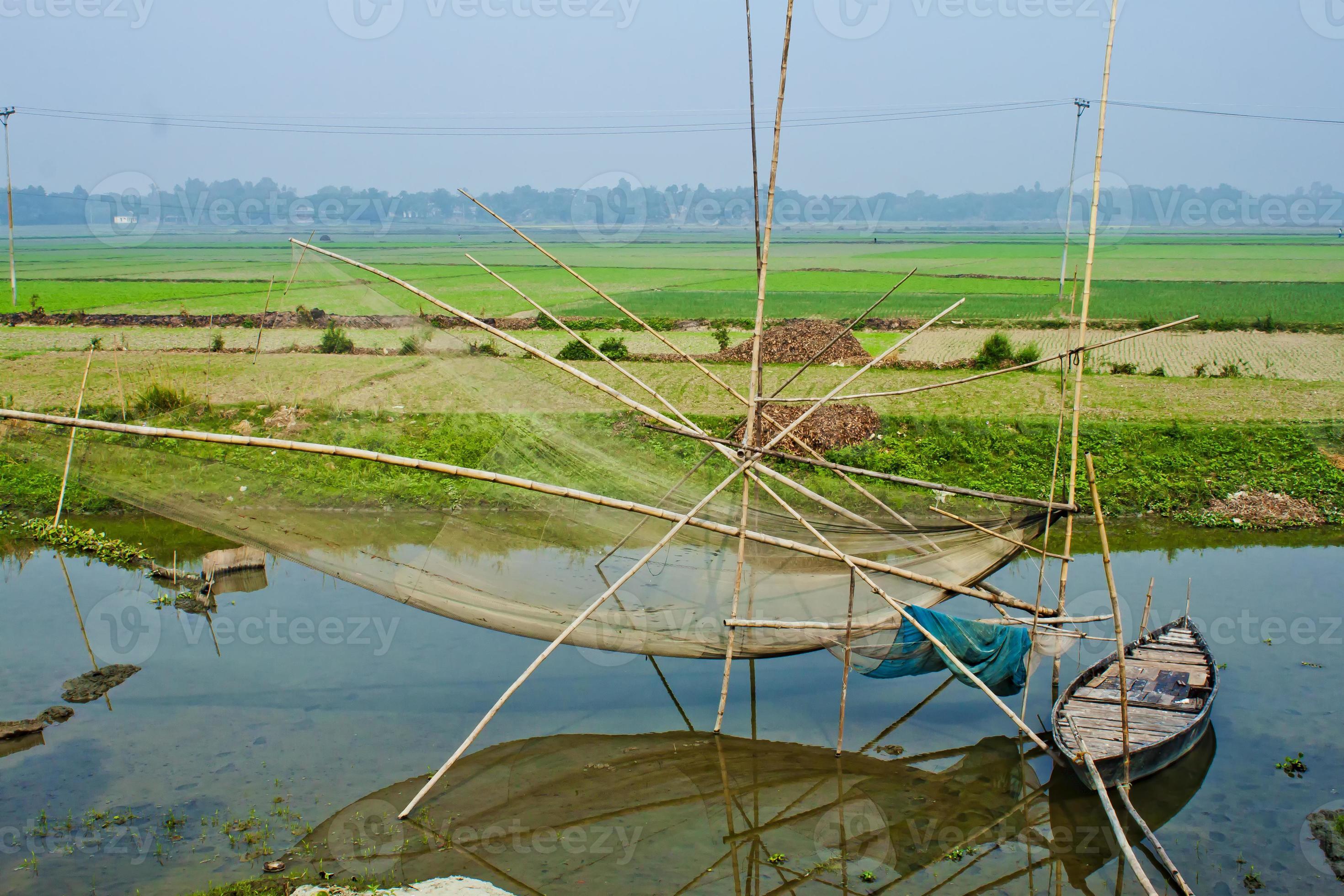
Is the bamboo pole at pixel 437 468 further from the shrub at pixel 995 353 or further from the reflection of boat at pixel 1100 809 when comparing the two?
the shrub at pixel 995 353

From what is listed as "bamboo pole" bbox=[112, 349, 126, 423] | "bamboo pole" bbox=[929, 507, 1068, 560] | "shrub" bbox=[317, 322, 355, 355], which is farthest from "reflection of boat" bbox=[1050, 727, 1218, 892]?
"bamboo pole" bbox=[112, 349, 126, 423]

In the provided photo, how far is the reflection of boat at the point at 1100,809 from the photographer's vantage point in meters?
4.55

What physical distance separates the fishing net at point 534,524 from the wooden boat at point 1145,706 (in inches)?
35.6

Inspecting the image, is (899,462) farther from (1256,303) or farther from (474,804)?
(1256,303)

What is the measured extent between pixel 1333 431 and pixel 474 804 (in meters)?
10.3

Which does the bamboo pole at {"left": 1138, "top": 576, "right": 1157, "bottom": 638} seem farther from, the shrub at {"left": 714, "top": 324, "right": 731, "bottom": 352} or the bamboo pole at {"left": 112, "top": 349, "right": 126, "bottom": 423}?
the shrub at {"left": 714, "top": 324, "right": 731, "bottom": 352}

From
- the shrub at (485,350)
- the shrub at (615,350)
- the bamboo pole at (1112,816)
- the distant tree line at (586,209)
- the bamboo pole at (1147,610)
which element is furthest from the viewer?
the distant tree line at (586,209)

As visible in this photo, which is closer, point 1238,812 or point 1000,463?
point 1238,812

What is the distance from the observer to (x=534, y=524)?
5711mm

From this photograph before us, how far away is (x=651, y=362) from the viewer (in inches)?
595

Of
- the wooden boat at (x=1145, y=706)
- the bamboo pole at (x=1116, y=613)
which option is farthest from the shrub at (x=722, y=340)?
the bamboo pole at (x=1116, y=613)

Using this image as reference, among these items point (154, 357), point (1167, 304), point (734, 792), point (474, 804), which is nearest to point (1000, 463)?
point (734, 792)

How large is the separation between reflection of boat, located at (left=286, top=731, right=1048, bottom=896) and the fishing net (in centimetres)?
64

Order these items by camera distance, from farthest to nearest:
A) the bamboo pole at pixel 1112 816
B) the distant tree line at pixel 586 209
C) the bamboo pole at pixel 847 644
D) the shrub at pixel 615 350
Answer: the distant tree line at pixel 586 209, the shrub at pixel 615 350, the bamboo pole at pixel 847 644, the bamboo pole at pixel 1112 816
